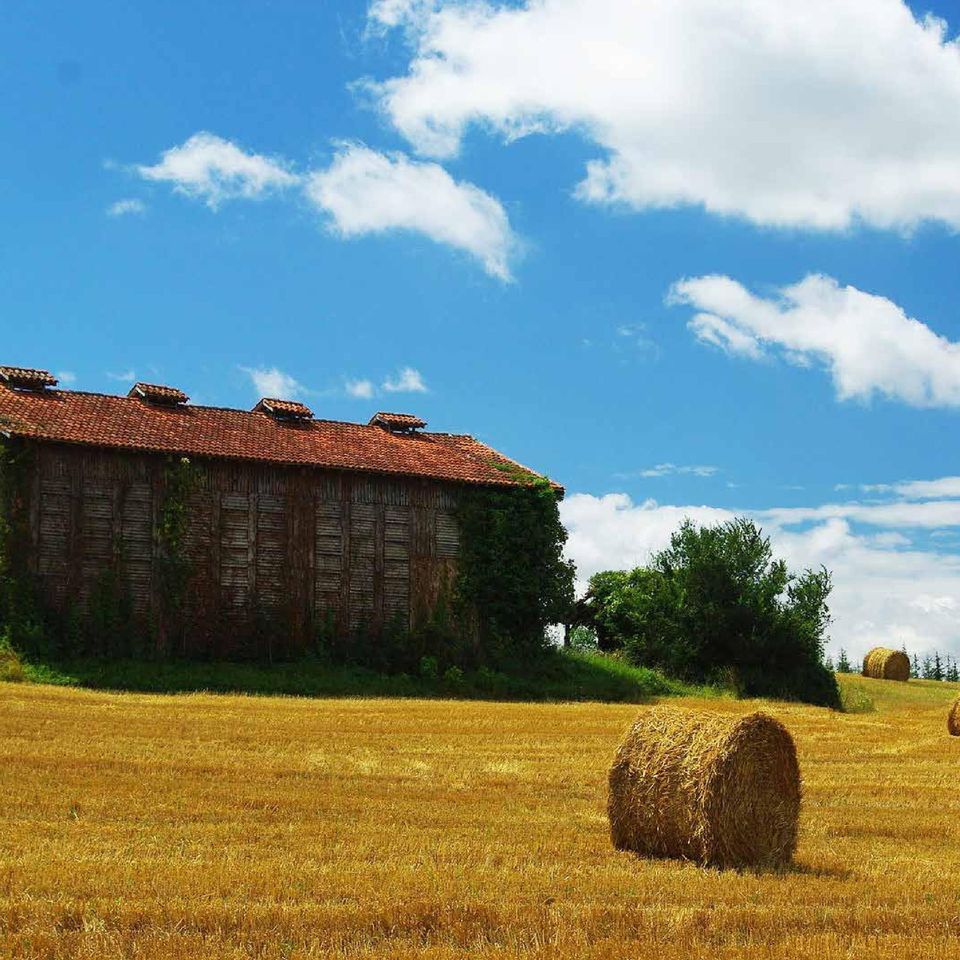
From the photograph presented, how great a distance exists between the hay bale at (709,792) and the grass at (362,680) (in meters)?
20.2

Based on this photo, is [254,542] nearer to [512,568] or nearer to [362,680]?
[362,680]

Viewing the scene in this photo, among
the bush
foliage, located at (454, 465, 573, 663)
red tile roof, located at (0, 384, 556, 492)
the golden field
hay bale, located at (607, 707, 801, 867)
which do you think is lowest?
the golden field

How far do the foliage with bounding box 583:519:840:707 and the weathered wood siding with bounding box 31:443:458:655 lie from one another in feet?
30.0

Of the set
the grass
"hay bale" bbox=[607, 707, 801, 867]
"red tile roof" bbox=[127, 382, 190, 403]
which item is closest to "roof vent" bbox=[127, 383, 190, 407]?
"red tile roof" bbox=[127, 382, 190, 403]

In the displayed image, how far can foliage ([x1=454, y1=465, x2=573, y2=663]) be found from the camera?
39.9 metres

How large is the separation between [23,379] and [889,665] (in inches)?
1425

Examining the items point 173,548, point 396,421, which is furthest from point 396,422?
point 173,548

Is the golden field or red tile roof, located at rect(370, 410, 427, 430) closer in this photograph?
the golden field

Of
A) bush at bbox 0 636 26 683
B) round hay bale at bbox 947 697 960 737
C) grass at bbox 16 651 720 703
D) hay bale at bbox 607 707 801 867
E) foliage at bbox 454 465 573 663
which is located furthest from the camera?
foliage at bbox 454 465 573 663

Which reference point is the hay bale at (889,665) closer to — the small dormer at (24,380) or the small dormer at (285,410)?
the small dormer at (285,410)

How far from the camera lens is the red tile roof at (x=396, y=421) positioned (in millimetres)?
44747

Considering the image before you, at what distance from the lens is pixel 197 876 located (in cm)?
997

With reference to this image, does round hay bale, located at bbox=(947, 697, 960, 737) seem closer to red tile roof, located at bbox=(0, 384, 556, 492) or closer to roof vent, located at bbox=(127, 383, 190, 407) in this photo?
red tile roof, located at bbox=(0, 384, 556, 492)

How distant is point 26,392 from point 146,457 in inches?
211
